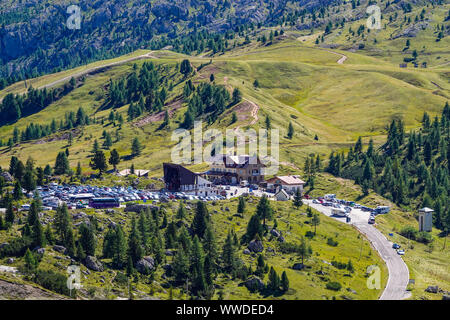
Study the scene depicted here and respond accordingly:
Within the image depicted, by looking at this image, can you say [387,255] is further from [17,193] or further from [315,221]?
[17,193]

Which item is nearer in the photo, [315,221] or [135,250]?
[135,250]

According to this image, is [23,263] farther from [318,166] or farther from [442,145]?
[442,145]

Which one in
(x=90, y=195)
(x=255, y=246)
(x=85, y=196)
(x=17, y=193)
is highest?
(x=17, y=193)

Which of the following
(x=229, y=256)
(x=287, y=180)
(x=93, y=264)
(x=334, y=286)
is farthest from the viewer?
(x=287, y=180)

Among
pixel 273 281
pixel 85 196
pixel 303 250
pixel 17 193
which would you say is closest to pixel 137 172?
pixel 85 196

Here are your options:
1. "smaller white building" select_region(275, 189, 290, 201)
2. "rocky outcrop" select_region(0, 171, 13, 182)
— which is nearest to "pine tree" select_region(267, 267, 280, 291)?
"smaller white building" select_region(275, 189, 290, 201)

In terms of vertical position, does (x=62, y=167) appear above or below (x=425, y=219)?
above

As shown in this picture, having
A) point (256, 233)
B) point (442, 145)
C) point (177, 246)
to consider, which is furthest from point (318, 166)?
point (177, 246)

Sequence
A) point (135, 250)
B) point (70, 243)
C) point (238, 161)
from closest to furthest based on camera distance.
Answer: point (70, 243), point (135, 250), point (238, 161)
